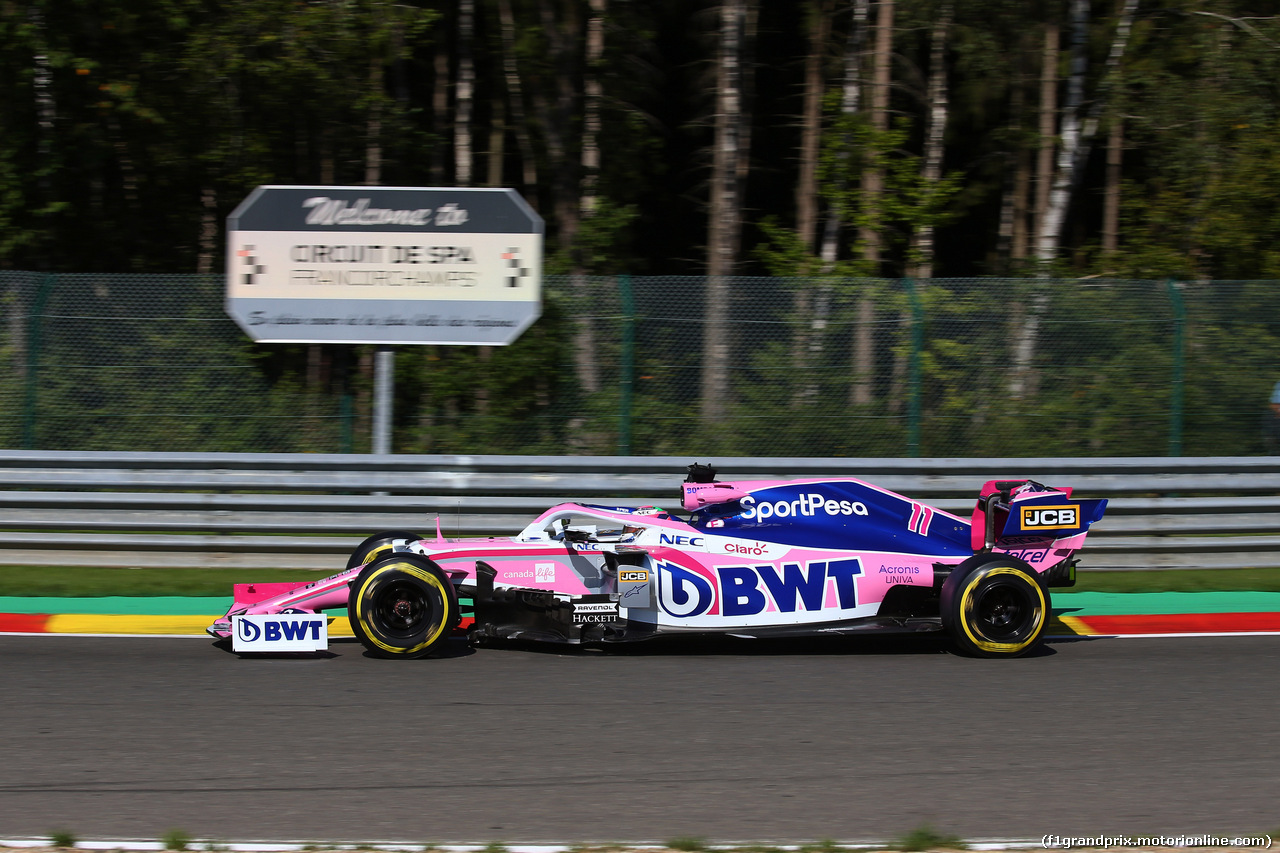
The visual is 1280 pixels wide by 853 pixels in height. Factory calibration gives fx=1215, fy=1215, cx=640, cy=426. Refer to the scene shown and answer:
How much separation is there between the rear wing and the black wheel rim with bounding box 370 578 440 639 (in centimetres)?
350

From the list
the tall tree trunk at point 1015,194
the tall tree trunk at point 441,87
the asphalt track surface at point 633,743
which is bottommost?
the asphalt track surface at point 633,743

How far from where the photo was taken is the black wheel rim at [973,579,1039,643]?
7.35 meters

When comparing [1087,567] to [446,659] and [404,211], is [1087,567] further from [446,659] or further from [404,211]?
[404,211]

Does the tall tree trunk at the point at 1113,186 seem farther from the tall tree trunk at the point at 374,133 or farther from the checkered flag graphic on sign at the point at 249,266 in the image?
the checkered flag graphic on sign at the point at 249,266

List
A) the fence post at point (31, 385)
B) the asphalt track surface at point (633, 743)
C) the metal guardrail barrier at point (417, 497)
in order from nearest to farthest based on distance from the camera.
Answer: the asphalt track surface at point (633, 743) → the metal guardrail barrier at point (417, 497) → the fence post at point (31, 385)

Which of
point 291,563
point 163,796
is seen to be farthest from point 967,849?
point 291,563

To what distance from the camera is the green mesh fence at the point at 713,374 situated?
1023cm

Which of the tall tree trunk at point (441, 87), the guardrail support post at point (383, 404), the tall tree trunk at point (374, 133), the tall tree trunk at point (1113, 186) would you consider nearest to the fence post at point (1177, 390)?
the guardrail support post at point (383, 404)

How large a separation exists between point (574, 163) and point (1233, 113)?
841cm

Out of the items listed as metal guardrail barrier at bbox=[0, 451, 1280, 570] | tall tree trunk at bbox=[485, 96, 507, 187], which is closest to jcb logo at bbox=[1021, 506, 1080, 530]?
metal guardrail barrier at bbox=[0, 451, 1280, 570]

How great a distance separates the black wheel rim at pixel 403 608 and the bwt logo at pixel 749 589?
1.38 metres

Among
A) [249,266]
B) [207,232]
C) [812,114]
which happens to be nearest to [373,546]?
[249,266]

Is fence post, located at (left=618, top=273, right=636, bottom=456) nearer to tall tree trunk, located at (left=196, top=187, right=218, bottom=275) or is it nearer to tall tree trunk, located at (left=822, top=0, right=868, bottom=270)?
tall tree trunk, located at (left=822, top=0, right=868, bottom=270)

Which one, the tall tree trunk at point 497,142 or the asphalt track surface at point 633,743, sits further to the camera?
the tall tree trunk at point 497,142
